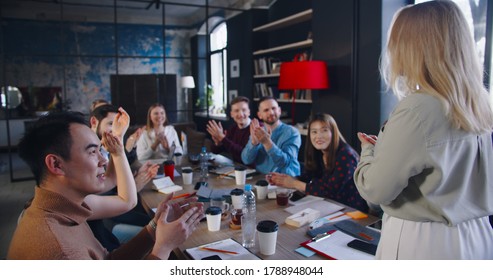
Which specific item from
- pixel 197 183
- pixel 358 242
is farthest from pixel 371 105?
pixel 358 242

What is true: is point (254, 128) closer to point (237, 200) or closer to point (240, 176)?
point (240, 176)

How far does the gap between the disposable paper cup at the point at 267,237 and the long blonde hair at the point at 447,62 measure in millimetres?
657

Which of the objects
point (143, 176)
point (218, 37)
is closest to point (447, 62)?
point (143, 176)

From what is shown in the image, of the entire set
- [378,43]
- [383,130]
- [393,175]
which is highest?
[378,43]

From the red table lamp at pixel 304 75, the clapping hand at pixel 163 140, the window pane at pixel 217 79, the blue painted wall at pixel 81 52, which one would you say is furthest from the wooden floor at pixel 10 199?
the window pane at pixel 217 79

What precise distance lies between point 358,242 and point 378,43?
2713 mm

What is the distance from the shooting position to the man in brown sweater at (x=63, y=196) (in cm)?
101

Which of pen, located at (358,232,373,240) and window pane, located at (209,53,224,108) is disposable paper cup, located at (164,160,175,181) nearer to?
pen, located at (358,232,373,240)

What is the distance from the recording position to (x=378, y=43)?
3.62 meters

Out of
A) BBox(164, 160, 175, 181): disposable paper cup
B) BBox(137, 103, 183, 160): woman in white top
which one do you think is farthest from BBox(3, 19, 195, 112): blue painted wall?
BBox(164, 160, 175, 181): disposable paper cup

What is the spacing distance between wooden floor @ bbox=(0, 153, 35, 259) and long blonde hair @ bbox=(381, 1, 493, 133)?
3017mm

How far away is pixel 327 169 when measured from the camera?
2338 millimetres

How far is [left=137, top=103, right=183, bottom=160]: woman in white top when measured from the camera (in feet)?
12.1

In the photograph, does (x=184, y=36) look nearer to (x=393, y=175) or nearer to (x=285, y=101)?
(x=285, y=101)
